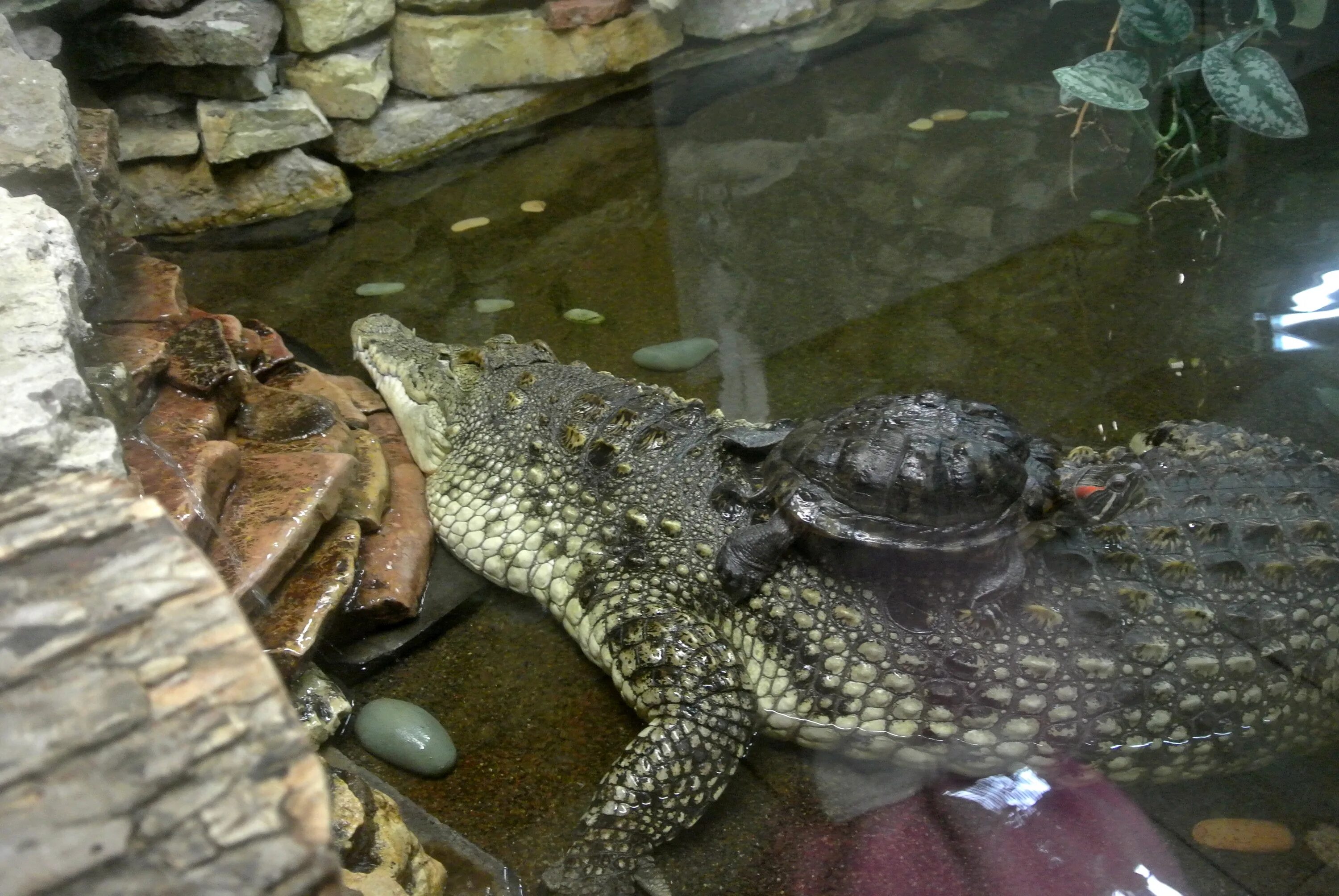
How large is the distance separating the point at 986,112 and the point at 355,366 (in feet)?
10.6

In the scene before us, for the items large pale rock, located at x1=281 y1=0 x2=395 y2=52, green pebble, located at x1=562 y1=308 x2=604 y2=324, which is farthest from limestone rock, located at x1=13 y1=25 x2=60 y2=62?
green pebble, located at x1=562 y1=308 x2=604 y2=324

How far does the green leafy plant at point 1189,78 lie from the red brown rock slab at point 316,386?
8.98ft

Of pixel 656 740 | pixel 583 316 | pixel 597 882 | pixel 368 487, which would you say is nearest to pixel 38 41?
pixel 583 316

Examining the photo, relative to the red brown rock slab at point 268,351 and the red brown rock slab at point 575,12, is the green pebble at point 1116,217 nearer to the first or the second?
the red brown rock slab at point 575,12

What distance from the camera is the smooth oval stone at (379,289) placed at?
4117mm

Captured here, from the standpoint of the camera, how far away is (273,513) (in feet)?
8.35

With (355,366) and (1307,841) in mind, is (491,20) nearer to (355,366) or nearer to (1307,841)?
(355,366)

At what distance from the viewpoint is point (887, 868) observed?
82.5 inches

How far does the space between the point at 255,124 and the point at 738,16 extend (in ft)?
8.34

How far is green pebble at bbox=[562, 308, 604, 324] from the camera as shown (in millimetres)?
3828

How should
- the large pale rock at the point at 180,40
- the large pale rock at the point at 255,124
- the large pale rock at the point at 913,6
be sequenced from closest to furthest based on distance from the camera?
the large pale rock at the point at 180,40, the large pale rock at the point at 255,124, the large pale rock at the point at 913,6

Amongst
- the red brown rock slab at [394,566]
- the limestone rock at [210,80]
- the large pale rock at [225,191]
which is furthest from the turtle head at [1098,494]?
the limestone rock at [210,80]

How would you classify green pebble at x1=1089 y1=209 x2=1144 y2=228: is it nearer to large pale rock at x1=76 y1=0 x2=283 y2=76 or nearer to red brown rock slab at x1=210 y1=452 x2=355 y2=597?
red brown rock slab at x1=210 y1=452 x2=355 y2=597

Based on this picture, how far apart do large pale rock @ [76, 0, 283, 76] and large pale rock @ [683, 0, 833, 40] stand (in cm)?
218
